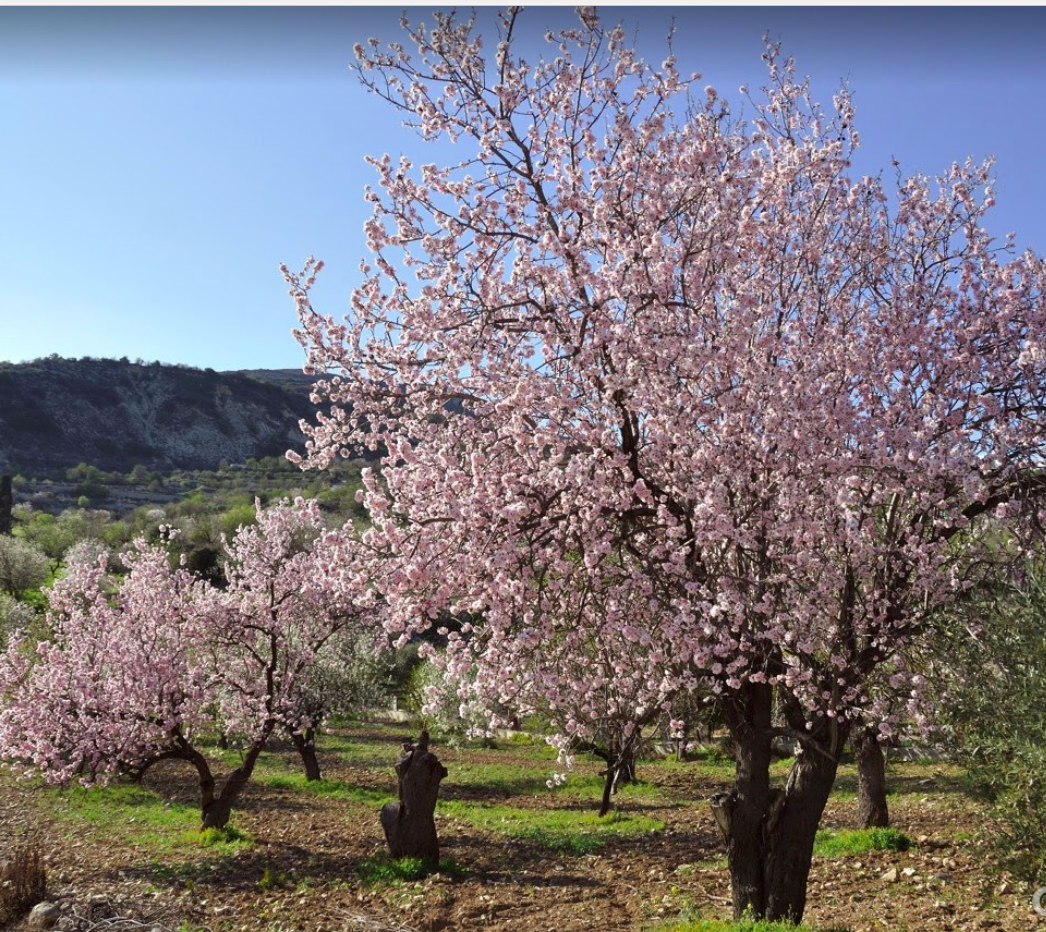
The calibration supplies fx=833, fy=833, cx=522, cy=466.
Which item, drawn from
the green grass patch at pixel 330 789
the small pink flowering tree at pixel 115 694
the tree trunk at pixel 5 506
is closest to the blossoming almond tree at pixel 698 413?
the small pink flowering tree at pixel 115 694

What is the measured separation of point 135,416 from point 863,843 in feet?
424

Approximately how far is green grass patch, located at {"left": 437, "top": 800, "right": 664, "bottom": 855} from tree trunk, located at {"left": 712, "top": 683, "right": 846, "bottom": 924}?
20.4ft

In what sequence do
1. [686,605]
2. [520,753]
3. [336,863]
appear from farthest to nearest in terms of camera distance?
[520,753] → [336,863] → [686,605]

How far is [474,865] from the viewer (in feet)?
42.0

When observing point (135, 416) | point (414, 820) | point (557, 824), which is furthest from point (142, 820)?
point (135, 416)

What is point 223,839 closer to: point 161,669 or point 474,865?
point 161,669

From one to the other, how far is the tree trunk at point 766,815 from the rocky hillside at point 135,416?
9343 centimetres

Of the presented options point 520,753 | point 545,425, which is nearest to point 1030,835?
point 545,425

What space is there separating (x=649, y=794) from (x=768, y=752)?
541 inches

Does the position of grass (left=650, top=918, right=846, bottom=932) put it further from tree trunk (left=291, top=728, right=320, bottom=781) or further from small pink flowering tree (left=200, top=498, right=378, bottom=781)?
tree trunk (left=291, top=728, right=320, bottom=781)

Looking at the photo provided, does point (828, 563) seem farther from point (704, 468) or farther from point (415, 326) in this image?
point (415, 326)

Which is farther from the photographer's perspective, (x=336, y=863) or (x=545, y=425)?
(x=336, y=863)

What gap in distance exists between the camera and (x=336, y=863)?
12.9 m

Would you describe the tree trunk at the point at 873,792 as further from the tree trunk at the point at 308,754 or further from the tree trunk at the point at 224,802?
the tree trunk at the point at 308,754
